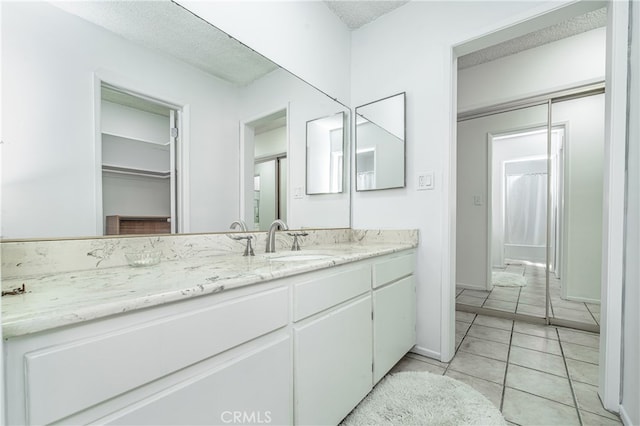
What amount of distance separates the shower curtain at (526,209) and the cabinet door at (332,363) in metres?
2.32

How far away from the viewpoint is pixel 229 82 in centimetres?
145

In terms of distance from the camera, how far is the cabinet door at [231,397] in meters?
0.61

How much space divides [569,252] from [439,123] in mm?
2047

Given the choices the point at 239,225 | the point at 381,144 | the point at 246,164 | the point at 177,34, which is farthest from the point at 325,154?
the point at 177,34

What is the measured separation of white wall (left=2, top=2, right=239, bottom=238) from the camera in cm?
81

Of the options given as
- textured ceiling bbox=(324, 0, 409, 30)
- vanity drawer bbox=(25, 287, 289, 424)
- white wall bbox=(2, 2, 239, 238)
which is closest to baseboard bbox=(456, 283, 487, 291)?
textured ceiling bbox=(324, 0, 409, 30)

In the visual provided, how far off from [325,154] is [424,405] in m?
1.73

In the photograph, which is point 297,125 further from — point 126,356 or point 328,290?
point 126,356

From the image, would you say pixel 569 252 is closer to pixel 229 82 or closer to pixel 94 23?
pixel 229 82

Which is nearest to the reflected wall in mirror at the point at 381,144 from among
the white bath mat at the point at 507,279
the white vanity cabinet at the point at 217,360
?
the white vanity cabinet at the point at 217,360

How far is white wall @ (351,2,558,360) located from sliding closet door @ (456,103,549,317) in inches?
51.3

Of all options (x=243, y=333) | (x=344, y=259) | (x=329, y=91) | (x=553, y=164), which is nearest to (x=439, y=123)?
(x=329, y=91)

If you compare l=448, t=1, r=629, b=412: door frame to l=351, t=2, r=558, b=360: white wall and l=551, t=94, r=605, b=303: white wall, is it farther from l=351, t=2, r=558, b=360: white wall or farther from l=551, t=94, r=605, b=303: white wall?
l=551, t=94, r=605, b=303: white wall

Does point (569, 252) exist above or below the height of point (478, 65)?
below
